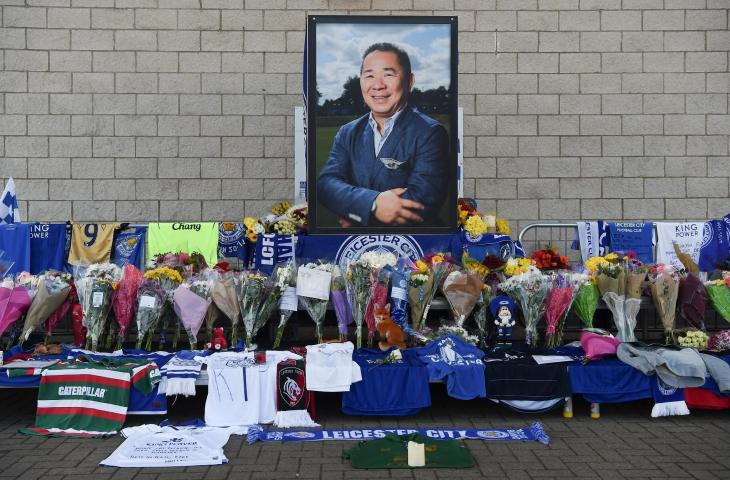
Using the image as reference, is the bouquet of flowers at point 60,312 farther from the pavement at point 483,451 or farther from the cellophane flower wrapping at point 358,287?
the cellophane flower wrapping at point 358,287

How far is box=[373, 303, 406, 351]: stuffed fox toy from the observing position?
6.30 meters

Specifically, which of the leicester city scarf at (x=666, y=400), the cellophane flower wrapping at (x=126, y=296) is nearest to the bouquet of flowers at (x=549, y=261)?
the leicester city scarf at (x=666, y=400)

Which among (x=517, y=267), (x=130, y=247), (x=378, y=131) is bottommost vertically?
(x=517, y=267)

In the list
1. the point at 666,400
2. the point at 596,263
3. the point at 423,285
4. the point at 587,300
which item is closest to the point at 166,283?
→ the point at 423,285

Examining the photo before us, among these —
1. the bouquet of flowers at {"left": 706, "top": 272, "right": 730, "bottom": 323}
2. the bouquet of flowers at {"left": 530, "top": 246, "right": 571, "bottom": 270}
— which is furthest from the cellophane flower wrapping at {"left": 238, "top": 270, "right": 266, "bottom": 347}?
the bouquet of flowers at {"left": 706, "top": 272, "right": 730, "bottom": 323}

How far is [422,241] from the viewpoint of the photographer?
24.0 feet

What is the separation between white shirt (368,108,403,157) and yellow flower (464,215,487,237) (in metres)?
1.20

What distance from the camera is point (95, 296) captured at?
248 inches

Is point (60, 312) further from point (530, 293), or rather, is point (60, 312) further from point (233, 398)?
point (530, 293)

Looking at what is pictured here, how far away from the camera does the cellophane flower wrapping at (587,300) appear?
21.6 ft

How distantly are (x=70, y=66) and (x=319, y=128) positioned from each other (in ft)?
12.8

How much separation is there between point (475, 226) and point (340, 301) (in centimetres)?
177

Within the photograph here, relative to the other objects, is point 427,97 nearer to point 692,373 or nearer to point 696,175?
point 692,373

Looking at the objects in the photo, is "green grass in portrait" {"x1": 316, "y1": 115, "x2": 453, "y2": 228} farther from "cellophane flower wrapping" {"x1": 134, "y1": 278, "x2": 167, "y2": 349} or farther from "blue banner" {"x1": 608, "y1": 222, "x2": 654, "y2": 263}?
"blue banner" {"x1": 608, "y1": 222, "x2": 654, "y2": 263}
